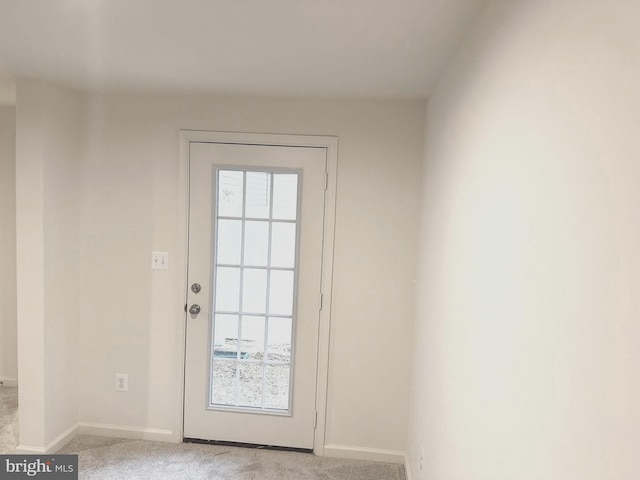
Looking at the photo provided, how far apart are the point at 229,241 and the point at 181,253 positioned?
315 mm

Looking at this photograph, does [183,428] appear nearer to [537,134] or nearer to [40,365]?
[40,365]

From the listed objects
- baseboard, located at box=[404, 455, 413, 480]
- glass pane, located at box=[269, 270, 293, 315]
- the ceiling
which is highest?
the ceiling

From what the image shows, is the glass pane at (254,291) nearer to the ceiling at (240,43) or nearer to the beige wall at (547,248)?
the ceiling at (240,43)

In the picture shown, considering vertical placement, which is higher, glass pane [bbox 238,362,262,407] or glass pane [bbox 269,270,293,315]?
glass pane [bbox 269,270,293,315]

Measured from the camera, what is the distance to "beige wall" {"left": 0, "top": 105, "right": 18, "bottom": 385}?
3.77 metres

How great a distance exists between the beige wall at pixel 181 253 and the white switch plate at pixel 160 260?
0.13 ft

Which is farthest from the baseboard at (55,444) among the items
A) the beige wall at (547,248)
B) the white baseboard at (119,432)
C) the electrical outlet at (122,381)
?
the beige wall at (547,248)

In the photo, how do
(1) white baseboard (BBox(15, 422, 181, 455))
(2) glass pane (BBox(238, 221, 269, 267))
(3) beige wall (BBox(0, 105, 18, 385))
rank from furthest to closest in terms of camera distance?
(3) beige wall (BBox(0, 105, 18, 385)) → (1) white baseboard (BBox(15, 422, 181, 455)) → (2) glass pane (BBox(238, 221, 269, 267))

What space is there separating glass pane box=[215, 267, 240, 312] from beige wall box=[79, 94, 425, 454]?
0.25 meters

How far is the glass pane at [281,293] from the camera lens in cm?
304

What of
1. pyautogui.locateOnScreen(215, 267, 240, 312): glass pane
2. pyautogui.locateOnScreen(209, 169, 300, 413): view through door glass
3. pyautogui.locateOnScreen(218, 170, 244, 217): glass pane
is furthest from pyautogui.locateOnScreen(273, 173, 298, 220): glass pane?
pyautogui.locateOnScreen(215, 267, 240, 312): glass pane

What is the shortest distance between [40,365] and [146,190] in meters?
1.21
